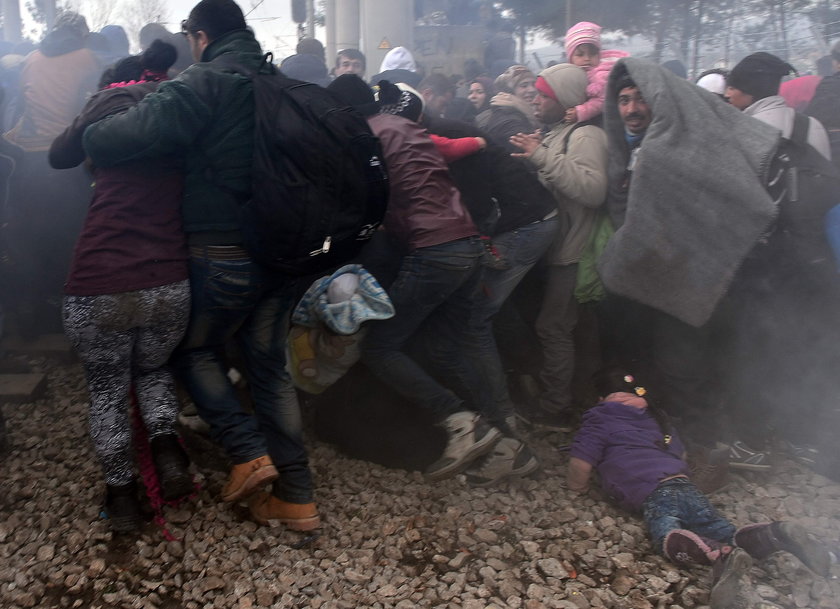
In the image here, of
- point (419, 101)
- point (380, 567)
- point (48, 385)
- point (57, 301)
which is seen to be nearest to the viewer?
point (380, 567)

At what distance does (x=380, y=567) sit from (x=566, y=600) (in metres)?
0.79

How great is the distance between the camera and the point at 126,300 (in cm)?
273

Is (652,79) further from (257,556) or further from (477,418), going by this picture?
(257,556)

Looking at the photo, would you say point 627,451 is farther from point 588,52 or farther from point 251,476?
point 588,52

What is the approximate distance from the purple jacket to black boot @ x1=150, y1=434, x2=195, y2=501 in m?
1.97

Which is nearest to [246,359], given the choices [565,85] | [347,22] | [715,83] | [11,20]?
[565,85]

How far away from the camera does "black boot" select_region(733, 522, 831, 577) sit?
2.92 m

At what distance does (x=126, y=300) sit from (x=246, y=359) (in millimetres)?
609

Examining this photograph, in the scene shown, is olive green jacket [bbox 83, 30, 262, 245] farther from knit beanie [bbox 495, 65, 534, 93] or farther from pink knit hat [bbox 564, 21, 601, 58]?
knit beanie [bbox 495, 65, 534, 93]

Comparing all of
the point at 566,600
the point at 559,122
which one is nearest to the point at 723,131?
the point at 559,122

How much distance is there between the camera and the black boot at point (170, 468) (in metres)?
2.94

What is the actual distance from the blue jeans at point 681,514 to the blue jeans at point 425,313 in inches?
41.2

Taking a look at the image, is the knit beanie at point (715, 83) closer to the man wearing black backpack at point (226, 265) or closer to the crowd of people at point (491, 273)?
the crowd of people at point (491, 273)

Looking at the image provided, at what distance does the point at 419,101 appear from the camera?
12.1ft
